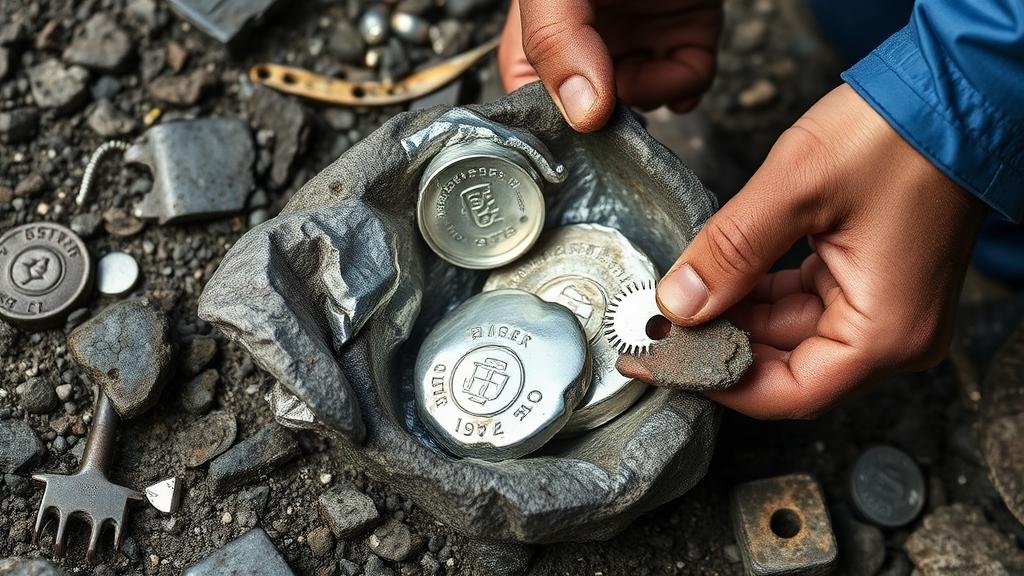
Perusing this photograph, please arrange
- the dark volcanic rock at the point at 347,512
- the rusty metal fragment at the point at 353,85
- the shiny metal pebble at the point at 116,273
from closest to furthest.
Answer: the dark volcanic rock at the point at 347,512
the shiny metal pebble at the point at 116,273
the rusty metal fragment at the point at 353,85

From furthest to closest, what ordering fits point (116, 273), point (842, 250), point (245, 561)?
point (116, 273)
point (245, 561)
point (842, 250)

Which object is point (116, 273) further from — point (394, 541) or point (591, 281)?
point (591, 281)

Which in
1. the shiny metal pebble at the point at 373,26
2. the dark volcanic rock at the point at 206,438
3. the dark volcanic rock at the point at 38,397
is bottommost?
the dark volcanic rock at the point at 206,438

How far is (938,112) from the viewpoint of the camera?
1941 mm

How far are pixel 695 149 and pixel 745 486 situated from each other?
1207 millimetres

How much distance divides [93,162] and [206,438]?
91cm

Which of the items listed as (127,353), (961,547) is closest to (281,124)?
(127,353)

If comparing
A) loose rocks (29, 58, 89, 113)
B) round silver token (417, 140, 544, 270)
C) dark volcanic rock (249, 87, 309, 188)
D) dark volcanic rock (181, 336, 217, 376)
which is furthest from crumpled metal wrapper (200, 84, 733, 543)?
loose rocks (29, 58, 89, 113)

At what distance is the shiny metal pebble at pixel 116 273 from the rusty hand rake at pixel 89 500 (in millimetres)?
480

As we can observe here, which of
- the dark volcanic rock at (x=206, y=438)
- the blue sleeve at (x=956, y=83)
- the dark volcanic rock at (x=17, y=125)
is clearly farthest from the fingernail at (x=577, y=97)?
the dark volcanic rock at (x=17, y=125)

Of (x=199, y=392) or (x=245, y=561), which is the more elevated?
(x=199, y=392)

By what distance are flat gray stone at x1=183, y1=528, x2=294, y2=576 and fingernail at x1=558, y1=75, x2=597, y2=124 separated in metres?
1.21

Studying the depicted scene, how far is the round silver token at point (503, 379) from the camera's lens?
206 centimetres

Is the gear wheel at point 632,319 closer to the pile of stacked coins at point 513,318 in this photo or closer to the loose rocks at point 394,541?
the pile of stacked coins at point 513,318
